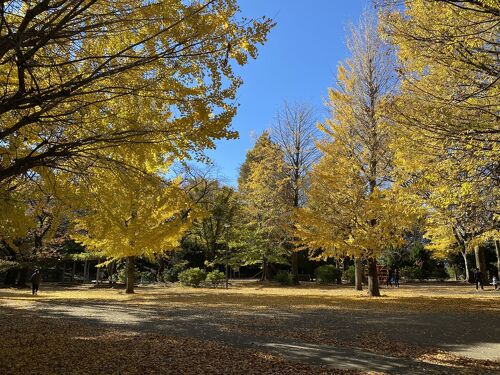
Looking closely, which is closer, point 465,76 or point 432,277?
point 465,76

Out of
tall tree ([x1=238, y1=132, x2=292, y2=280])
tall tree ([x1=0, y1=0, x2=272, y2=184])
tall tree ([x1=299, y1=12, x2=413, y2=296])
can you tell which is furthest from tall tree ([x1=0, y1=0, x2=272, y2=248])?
tall tree ([x1=238, y1=132, x2=292, y2=280])

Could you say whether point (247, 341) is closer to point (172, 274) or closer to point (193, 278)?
point (193, 278)

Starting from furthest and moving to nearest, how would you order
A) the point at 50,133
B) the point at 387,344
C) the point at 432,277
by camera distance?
the point at 432,277
the point at 387,344
the point at 50,133

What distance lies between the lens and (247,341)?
7355 millimetres

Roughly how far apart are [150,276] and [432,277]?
23.3m

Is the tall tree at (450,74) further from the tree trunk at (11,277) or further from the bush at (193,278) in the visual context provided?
the tree trunk at (11,277)

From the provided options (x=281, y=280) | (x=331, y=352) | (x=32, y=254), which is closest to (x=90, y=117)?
(x=331, y=352)

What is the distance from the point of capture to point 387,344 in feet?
Result: 23.5

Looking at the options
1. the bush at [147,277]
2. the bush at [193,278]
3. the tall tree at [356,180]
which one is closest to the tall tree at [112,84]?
the tall tree at [356,180]

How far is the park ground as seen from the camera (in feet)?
18.1

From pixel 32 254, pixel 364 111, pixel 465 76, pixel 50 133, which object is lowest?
pixel 32 254

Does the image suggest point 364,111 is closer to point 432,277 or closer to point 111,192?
point 111,192

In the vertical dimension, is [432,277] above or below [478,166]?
below

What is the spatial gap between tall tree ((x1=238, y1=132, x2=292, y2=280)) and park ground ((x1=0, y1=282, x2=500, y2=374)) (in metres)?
16.0
